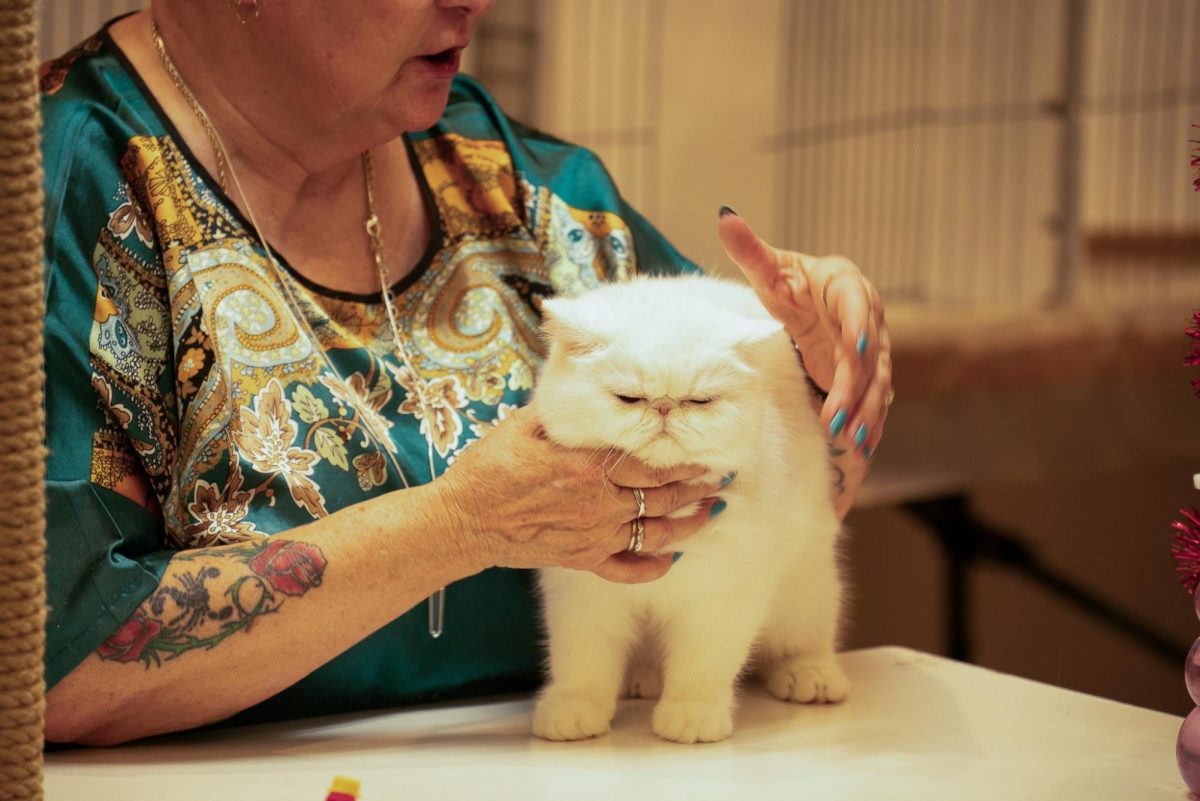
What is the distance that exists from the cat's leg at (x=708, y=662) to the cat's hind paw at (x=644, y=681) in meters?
0.13

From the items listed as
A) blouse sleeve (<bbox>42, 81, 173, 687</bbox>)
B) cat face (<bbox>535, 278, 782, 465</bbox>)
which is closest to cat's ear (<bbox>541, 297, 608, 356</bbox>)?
cat face (<bbox>535, 278, 782, 465</bbox>)

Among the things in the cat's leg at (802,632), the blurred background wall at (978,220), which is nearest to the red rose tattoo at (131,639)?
the cat's leg at (802,632)

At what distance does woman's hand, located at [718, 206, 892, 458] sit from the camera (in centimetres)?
110

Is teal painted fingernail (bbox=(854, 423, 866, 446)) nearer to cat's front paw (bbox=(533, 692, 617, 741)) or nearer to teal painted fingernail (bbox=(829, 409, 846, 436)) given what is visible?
teal painted fingernail (bbox=(829, 409, 846, 436))

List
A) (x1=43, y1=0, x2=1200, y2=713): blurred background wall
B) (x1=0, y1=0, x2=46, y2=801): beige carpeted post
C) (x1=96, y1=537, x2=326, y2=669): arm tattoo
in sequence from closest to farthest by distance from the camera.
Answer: (x1=0, y1=0, x2=46, y2=801): beige carpeted post < (x1=96, y1=537, x2=326, y2=669): arm tattoo < (x1=43, y1=0, x2=1200, y2=713): blurred background wall

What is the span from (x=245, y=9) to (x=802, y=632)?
849 mm

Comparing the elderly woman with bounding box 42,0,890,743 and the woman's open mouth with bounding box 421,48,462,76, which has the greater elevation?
the woman's open mouth with bounding box 421,48,462,76

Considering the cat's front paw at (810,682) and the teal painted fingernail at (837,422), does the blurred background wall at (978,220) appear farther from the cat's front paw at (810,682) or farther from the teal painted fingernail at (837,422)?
the teal painted fingernail at (837,422)

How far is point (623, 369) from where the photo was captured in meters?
1.05

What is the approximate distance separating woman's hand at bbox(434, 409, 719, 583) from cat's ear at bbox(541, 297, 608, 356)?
8cm

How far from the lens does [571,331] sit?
3.57ft

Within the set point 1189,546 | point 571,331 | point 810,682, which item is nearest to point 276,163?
point 571,331

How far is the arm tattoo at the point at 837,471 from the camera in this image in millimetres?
1314

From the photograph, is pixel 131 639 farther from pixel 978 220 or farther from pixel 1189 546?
pixel 978 220
